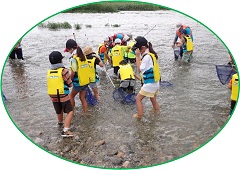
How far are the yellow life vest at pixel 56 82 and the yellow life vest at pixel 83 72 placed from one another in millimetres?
701

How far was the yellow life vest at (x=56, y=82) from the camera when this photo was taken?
4.67 meters

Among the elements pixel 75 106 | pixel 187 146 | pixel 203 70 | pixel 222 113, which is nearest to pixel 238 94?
pixel 222 113

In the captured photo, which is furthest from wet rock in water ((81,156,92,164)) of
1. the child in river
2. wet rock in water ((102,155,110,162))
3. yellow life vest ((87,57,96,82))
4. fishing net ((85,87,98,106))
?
fishing net ((85,87,98,106))

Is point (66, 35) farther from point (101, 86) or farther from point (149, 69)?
point (149, 69)

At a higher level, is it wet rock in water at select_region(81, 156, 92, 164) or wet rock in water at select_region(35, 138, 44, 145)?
wet rock in water at select_region(35, 138, 44, 145)

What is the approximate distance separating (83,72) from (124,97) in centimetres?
141

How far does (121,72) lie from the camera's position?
679cm

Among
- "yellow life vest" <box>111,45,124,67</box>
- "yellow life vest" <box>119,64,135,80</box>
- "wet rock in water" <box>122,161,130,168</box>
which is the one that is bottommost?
"wet rock in water" <box>122,161,130,168</box>

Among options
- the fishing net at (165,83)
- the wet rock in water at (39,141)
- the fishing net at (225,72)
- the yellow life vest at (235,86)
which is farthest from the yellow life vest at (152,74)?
the fishing net at (165,83)

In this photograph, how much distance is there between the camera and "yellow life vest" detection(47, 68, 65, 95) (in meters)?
4.67

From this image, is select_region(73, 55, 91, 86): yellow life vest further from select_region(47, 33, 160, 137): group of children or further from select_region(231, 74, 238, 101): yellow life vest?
select_region(231, 74, 238, 101): yellow life vest

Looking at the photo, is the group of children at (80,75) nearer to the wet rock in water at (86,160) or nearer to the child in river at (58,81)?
the child in river at (58,81)

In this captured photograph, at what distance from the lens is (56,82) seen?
4.70 m

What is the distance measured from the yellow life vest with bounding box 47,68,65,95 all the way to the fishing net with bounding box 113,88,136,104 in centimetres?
200
